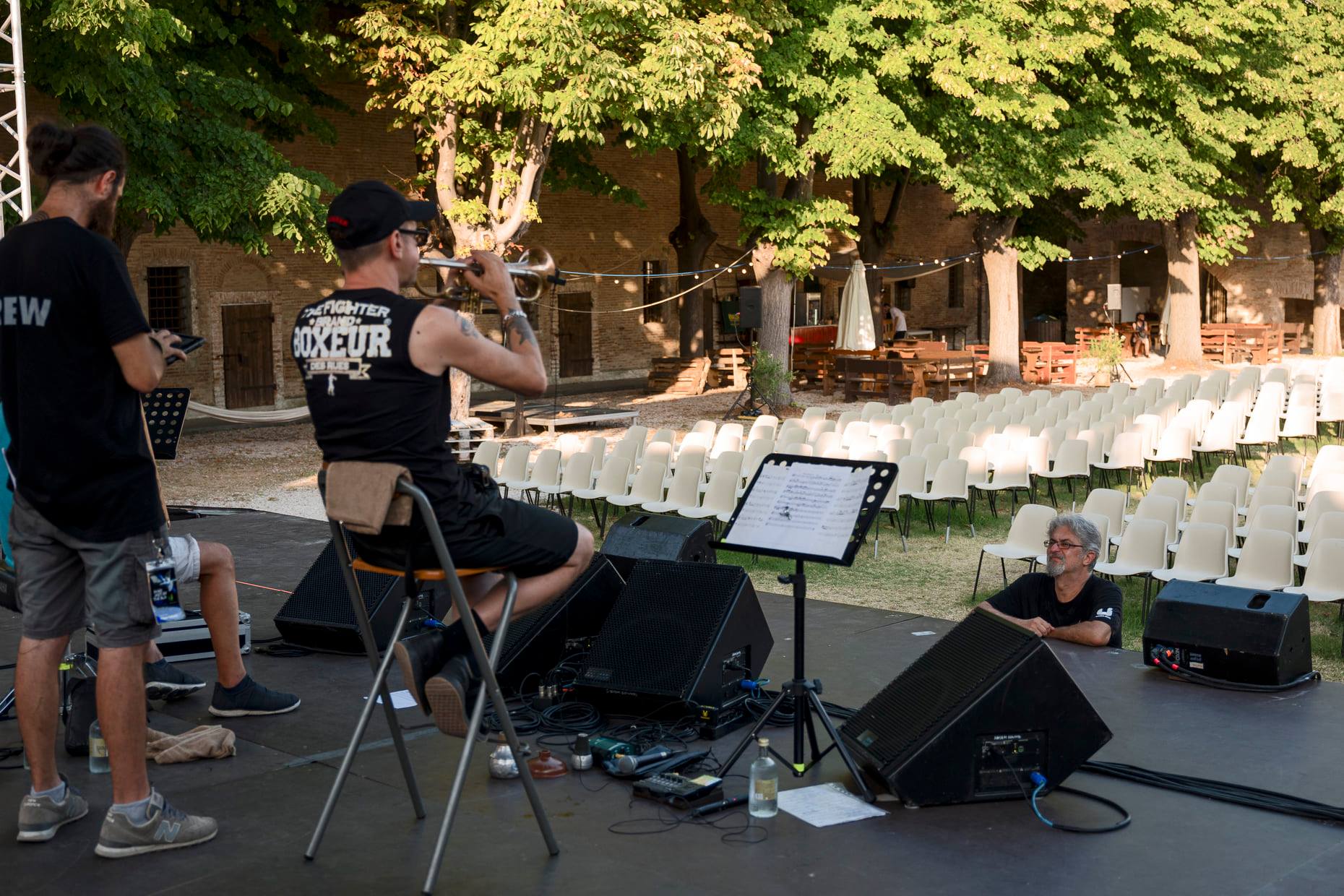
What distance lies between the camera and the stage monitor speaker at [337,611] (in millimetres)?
6141

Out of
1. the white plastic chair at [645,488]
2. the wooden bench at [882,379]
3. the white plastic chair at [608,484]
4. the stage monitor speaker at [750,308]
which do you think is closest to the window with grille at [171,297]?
the stage monitor speaker at [750,308]

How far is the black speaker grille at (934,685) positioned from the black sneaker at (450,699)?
1373 millimetres

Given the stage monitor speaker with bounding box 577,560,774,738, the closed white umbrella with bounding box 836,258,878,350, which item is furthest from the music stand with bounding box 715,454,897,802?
the closed white umbrella with bounding box 836,258,878,350

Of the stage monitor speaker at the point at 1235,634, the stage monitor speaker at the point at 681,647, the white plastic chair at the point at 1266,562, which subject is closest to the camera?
the stage monitor speaker at the point at 681,647

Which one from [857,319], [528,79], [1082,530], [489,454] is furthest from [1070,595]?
[857,319]

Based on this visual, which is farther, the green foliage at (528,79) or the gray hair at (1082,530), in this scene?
the green foliage at (528,79)

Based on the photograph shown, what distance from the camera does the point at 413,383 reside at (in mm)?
3650

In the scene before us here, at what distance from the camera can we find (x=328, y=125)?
1994 centimetres

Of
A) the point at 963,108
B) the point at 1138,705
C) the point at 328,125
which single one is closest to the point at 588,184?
the point at 328,125

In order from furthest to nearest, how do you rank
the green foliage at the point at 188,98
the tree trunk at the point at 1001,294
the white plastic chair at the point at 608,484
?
1. the tree trunk at the point at 1001,294
2. the green foliage at the point at 188,98
3. the white plastic chair at the point at 608,484

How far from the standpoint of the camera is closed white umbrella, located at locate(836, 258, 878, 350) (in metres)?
22.0

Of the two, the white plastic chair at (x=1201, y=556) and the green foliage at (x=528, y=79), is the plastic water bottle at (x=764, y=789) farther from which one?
the green foliage at (x=528, y=79)

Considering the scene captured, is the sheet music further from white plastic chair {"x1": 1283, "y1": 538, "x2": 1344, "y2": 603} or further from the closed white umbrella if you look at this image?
the closed white umbrella

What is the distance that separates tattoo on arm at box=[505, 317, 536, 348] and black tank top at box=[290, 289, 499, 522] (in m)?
0.22
